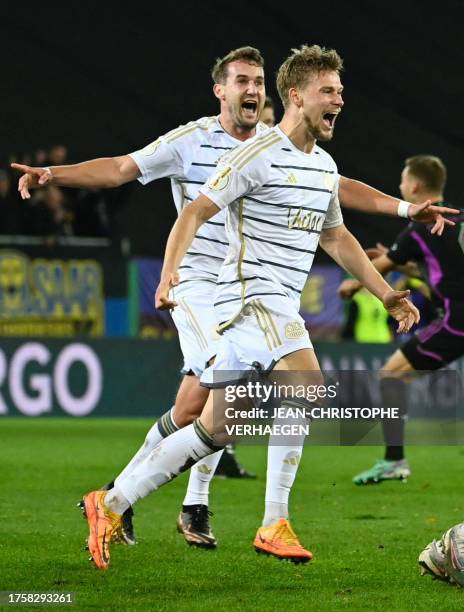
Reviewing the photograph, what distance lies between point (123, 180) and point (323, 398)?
1489 millimetres

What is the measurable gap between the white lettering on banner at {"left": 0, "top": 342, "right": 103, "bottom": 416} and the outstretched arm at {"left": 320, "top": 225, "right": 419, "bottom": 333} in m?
7.81

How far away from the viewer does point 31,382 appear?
1294 centimetres

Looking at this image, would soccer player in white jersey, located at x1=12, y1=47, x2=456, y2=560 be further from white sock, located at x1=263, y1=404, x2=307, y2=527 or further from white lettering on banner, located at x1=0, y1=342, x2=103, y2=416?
white lettering on banner, located at x1=0, y1=342, x2=103, y2=416

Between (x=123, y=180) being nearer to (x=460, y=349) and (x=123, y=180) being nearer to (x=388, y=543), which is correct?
(x=388, y=543)

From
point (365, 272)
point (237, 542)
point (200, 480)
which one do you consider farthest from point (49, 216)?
point (365, 272)

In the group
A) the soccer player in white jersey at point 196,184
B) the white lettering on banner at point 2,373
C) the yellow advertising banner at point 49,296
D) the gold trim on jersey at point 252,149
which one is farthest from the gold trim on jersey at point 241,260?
the white lettering on banner at point 2,373

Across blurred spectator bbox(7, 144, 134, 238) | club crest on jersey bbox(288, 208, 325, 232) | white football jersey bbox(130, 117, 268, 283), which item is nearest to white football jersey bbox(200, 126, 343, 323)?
club crest on jersey bbox(288, 208, 325, 232)

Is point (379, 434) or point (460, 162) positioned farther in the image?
point (460, 162)

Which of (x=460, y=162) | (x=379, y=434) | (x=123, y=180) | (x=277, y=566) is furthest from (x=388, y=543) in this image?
(x=460, y=162)

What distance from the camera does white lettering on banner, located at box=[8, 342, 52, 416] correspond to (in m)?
A: 12.8

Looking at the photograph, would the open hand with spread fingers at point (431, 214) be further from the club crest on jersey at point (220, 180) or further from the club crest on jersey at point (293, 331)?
the club crest on jersey at point (220, 180)

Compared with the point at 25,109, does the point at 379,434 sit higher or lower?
lower

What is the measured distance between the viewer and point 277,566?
5.12 m

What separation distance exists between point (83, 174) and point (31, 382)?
757cm
